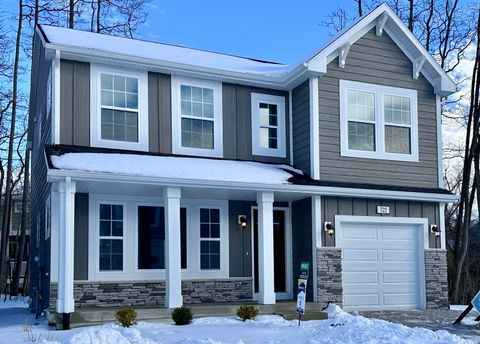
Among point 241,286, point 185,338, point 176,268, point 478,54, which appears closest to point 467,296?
point 478,54

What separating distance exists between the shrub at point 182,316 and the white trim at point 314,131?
451cm

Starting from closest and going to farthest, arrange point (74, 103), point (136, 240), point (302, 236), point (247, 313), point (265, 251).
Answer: point (247, 313), point (265, 251), point (74, 103), point (136, 240), point (302, 236)

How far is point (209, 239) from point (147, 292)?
1.84 m

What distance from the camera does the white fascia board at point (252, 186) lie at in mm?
11172

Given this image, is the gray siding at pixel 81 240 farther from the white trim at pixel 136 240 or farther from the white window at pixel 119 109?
the white window at pixel 119 109

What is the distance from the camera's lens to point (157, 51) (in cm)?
1521

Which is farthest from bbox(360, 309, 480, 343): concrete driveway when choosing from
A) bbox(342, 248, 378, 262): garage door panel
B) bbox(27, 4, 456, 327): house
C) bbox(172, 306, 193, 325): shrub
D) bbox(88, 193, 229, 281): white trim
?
bbox(172, 306, 193, 325): shrub

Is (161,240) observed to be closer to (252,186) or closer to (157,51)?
(252,186)

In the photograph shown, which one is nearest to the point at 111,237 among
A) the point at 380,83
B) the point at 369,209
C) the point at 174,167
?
the point at 174,167

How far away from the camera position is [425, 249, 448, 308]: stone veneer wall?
48.3ft

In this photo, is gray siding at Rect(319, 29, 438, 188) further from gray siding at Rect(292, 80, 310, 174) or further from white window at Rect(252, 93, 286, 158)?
white window at Rect(252, 93, 286, 158)

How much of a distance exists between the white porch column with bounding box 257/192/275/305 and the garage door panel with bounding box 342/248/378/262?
2.15m

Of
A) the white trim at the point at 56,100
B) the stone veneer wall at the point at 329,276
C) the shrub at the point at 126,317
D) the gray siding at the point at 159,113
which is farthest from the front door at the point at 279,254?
the white trim at the point at 56,100

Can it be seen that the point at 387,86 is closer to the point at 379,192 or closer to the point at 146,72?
the point at 379,192
